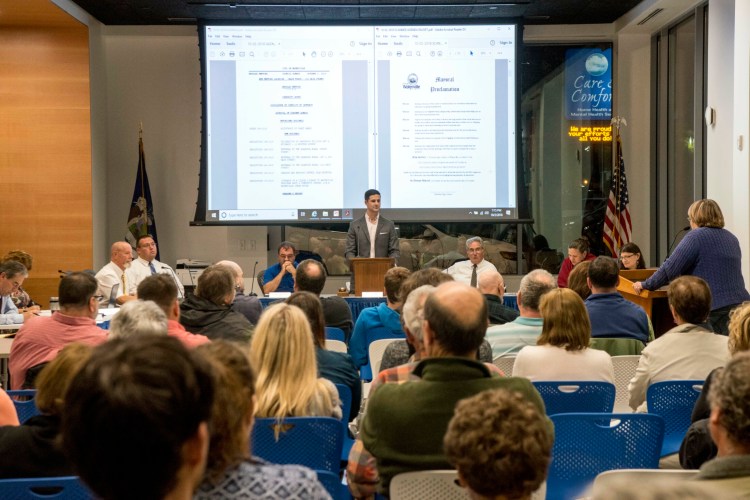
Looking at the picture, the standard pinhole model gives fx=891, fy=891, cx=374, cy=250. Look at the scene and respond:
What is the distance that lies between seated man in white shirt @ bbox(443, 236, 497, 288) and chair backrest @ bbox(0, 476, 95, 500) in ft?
22.9

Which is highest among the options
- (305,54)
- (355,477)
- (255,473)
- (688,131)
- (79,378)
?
(305,54)

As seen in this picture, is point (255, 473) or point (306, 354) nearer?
point (255, 473)

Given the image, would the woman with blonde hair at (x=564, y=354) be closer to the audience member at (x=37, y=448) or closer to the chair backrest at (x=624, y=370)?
the chair backrest at (x=624, y=370)

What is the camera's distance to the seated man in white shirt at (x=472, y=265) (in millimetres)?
9005

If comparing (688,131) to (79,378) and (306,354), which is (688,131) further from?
(79,378)

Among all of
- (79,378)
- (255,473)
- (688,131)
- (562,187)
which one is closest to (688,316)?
(255,473)

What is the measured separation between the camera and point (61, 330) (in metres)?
4.32

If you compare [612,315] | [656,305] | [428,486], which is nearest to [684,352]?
→ [612,315]

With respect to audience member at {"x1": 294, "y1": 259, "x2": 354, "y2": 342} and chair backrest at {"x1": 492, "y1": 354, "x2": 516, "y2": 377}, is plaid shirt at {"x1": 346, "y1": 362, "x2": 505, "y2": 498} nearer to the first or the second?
chair backrest at {"x1": 492, "y1": 354, "x2": 516, "y2": 377}

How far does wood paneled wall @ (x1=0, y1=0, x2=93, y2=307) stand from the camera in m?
10.6

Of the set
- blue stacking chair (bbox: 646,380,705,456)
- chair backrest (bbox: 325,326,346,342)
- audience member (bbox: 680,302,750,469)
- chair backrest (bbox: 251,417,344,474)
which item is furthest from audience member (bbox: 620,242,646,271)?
chair backrest (bbox: 251,417,344,474)

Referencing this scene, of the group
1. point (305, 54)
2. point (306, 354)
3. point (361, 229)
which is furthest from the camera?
point (305, 54)

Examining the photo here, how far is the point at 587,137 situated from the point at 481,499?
10530 millimetres

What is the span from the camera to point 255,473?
146cm
